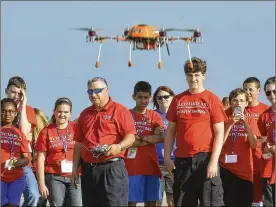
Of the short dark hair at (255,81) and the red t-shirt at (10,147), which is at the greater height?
the short dark hair at (255,81)

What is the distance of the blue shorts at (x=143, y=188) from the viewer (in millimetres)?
9969

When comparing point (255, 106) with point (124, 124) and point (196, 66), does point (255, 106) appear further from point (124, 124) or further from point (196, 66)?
point (124, 124)

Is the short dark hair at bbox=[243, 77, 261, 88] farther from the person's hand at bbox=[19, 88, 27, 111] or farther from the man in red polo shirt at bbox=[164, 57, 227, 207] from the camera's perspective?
the person's hand at bbox=[19, 88, 27, 111]

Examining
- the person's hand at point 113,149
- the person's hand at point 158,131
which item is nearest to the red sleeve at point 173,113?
the person's hand at point 113,149

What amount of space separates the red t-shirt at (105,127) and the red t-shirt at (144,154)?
171 cm

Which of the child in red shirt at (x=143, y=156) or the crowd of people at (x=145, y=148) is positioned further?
the child in red shirt at (x=143, y=156)

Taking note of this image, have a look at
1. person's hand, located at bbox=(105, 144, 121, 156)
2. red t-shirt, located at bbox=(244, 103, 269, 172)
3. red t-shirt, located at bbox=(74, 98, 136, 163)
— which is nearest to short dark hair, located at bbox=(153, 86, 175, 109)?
red t-shirt, located at bbox=(244, 103, 269, 172)

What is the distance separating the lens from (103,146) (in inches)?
312

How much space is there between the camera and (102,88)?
824cm

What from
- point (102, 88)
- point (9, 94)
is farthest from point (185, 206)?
point (9, 94)

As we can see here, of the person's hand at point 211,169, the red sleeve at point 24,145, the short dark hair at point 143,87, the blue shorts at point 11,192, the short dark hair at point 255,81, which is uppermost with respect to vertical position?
the short dark hair at point 255,81

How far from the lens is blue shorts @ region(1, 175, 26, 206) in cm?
934

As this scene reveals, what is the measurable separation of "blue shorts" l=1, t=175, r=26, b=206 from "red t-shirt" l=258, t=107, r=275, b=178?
327 cm

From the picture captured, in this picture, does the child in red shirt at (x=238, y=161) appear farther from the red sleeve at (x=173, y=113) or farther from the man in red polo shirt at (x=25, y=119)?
the man in red polo shirt at (x=25, y=119)
